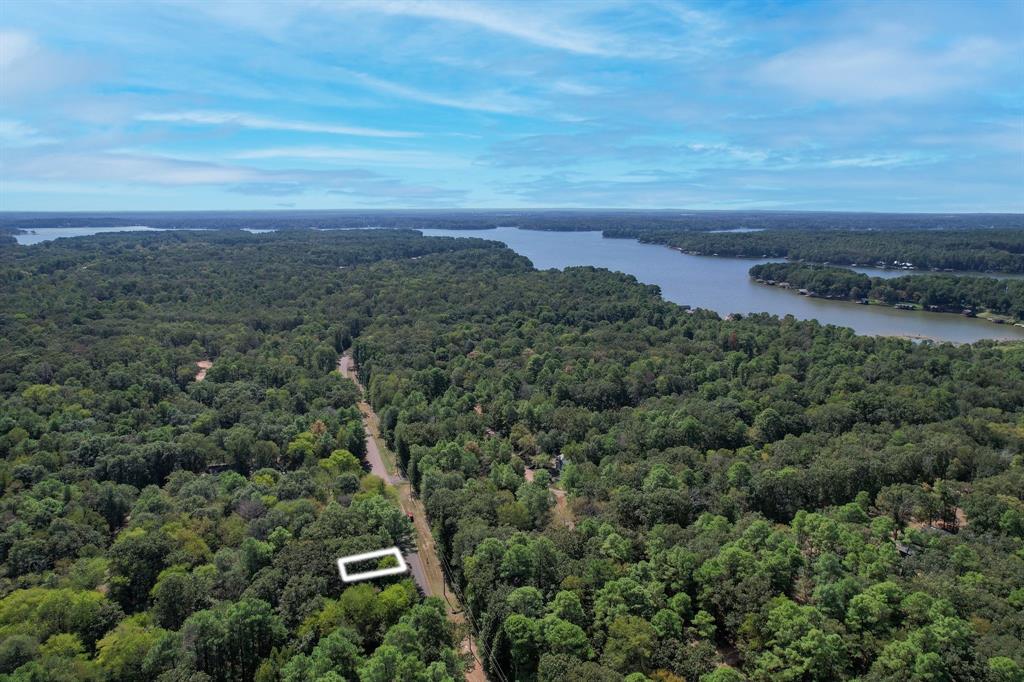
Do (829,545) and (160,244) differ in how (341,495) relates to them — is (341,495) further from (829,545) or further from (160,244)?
(160,244)

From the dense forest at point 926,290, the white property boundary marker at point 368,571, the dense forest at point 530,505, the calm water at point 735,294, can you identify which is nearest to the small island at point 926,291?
the dense forest at point 926,290

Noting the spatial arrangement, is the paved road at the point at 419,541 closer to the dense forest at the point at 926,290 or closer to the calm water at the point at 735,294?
the calm water at the point at 735,294

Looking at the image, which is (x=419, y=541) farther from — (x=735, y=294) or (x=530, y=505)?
(x=735, y=294)

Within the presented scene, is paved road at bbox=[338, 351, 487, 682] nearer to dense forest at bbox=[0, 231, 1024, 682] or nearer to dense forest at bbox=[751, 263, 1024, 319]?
dense forest at bbox=[0, 231, 1024, 682]

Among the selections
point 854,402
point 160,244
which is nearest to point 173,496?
point 854,402

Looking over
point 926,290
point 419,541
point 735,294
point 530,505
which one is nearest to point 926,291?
point 926,290

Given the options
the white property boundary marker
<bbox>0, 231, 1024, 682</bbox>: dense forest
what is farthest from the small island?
the white property boundary marker
